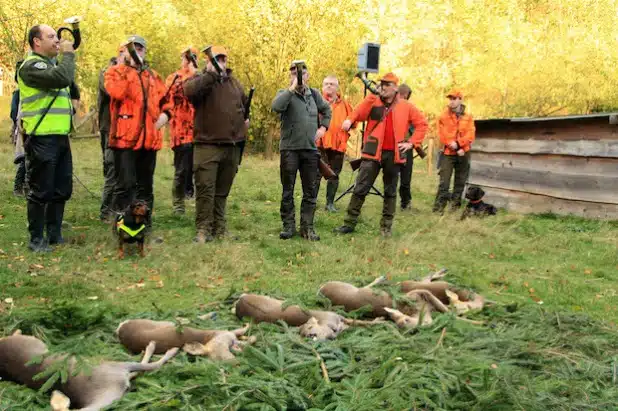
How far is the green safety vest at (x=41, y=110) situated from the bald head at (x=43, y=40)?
87mm

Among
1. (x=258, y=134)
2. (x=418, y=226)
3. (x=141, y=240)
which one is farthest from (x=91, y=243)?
(x=258, y=134)

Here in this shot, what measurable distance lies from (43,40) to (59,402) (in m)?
5.30

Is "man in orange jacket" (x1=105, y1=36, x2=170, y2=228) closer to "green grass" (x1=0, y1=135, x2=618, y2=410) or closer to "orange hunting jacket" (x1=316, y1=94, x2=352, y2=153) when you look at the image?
"green grass" (x1=0, y1=135, x2=618, y2=410)

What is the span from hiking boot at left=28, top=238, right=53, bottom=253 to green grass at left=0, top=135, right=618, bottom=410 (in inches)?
5.2

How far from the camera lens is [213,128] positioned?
8883 mm

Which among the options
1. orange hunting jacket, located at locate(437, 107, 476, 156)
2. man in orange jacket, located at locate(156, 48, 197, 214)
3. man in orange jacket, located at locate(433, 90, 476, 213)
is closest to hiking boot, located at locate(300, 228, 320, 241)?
man in orange jacket, located at locate(156, 48, 197, 214)

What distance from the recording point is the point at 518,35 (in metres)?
31.1

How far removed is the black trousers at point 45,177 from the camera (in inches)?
309

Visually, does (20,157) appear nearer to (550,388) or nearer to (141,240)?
(141,240)

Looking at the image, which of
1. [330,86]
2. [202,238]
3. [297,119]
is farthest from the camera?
[330,86]

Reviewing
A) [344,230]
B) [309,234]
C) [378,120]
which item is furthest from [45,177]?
[378,120]

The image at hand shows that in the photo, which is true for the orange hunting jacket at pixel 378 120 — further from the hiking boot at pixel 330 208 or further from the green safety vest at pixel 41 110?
the green safety vest at pixel 41 110

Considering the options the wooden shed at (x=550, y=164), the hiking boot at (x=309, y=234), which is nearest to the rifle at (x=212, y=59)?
the hiking boot at (x=309, y=234)

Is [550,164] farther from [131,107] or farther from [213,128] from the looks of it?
[131,107]
